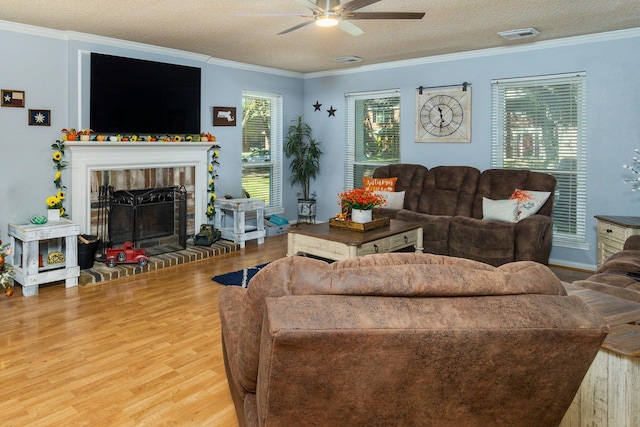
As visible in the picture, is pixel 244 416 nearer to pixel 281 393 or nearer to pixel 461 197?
pixel 281 393

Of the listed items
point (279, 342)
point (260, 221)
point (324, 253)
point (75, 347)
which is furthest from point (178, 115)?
point (279, 342)

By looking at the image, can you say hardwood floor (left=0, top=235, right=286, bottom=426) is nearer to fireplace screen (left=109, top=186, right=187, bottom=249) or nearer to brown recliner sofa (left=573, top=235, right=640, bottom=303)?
fireplace screen (left=109, top=186, right=187, bottom=249)

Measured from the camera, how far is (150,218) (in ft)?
18.1

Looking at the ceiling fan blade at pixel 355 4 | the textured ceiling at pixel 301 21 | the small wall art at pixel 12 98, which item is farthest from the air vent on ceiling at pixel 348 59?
the small wall art at pixel 12 98

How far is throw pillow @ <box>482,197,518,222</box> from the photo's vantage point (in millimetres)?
4895

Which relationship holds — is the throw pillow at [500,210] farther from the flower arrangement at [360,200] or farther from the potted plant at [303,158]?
the potted plant at [303,158]

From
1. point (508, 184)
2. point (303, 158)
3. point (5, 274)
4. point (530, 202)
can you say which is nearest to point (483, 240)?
point (530, 202)

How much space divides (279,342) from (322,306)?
15cm

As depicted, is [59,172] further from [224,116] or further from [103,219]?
[224,116]

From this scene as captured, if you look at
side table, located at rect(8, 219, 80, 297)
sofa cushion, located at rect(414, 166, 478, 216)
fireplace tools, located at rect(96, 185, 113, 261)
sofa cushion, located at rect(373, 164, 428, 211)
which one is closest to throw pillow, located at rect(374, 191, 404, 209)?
sofa cushion, located at rect(373, 164, 428, 211)

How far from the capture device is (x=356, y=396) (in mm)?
1315

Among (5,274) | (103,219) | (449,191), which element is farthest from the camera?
(449,191)

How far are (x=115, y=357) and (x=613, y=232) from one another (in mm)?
4127

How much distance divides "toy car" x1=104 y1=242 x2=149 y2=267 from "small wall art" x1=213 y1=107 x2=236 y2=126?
2.11 meters
